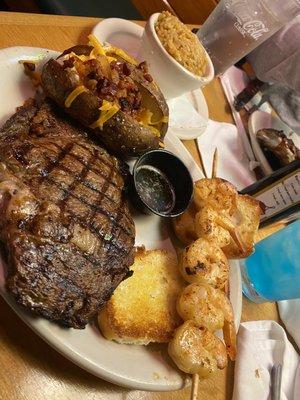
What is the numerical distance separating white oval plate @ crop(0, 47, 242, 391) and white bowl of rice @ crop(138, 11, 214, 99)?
1.67 feet

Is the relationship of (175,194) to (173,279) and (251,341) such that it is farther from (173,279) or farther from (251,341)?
(251,341)

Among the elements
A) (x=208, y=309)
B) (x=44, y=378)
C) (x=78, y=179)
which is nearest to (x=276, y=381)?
(x=208, y=309)

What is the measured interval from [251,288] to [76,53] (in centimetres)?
116

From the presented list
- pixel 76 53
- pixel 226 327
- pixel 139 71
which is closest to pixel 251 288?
pixel 226 327

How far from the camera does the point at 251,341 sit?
1742mm

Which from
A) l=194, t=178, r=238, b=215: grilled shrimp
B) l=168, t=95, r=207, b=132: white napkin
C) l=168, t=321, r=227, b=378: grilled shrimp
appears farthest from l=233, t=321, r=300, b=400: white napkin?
l=168, t=95, r=207, b=132: white napkin

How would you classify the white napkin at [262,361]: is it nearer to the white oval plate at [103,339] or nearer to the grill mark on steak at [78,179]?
the white oval plate at [103,339]

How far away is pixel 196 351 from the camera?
135 cm

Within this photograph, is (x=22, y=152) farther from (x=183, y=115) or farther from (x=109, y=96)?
(x=183, y=115)

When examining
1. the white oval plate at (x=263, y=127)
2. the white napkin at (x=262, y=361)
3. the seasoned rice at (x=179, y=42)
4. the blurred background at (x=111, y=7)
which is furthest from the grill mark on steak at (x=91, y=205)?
the blurred background at (x=111, y=7)

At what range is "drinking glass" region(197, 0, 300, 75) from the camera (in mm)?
2459

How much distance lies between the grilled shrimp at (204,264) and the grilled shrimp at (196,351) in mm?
172

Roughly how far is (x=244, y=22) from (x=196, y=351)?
1.82 metres

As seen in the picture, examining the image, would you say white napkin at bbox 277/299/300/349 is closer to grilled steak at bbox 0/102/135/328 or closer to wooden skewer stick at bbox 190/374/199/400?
wooden skewer stick at bbox 190/374/199/400
